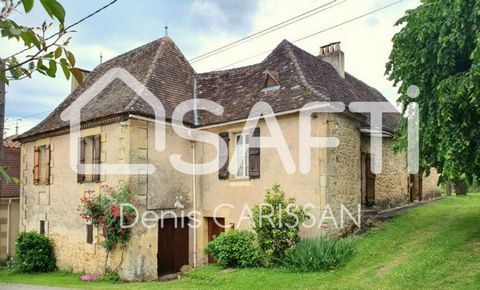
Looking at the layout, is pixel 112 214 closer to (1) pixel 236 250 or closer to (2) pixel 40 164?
(1) pixel 236 250

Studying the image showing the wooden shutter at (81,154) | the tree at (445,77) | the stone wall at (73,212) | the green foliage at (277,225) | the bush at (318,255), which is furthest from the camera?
the wooden shutter at (81,154)

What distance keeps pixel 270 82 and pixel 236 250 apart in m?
5.44

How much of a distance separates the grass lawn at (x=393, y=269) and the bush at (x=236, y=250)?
0.44 m

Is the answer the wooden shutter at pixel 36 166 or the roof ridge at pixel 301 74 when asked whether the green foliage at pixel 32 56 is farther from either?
the wooden shutter at pixel 36 166

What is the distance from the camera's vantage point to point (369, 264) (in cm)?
1000

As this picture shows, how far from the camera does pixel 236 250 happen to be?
38.2 ft

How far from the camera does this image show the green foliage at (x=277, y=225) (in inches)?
439

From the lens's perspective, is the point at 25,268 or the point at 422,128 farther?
the point at 25,268

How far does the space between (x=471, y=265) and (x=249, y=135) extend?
22.6 ft

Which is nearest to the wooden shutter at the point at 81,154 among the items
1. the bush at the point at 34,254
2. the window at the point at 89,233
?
the window at the point at 89,233

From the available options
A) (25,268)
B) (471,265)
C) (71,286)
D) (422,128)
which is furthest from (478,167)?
(25,268)

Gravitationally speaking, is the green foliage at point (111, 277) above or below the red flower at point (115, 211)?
below

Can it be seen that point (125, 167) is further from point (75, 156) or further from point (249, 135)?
point (249, 135)

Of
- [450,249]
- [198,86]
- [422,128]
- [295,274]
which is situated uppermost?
[198,86]
